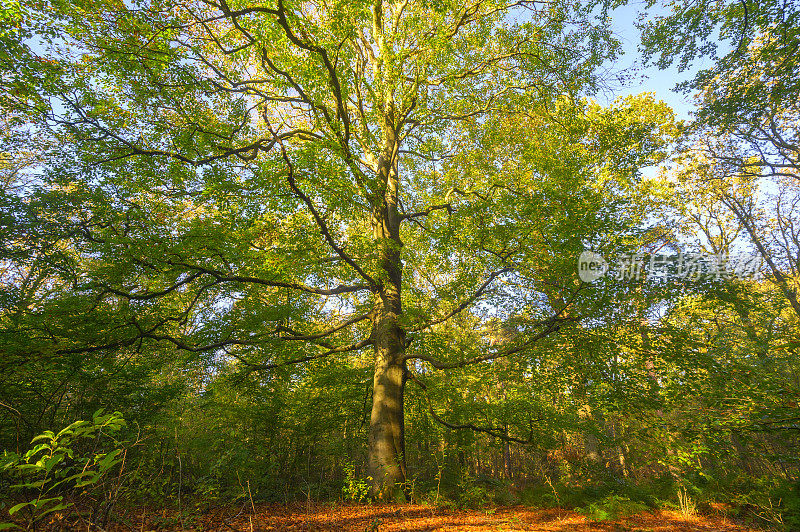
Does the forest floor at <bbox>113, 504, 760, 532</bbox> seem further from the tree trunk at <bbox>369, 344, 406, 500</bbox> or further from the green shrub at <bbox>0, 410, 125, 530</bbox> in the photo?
the green shrub at <bbox>0, 410, 125, 530</bbox>

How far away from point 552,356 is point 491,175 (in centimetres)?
586

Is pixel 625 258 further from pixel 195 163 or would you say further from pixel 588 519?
pixel 195 163

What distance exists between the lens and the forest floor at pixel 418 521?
16.6 feet

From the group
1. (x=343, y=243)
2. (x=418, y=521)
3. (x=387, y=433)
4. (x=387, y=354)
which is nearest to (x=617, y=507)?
(x=418, y=521)

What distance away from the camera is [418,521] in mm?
5730

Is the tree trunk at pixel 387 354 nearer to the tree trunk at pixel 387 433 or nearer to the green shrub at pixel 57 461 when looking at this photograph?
the tree trunk at pixel 387 433

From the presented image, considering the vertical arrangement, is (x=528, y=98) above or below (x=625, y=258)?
above

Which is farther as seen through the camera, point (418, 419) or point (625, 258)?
point (418, 419)

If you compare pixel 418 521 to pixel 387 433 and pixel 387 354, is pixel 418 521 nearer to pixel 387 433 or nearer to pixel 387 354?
pixel 387 433

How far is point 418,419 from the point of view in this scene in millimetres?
12227

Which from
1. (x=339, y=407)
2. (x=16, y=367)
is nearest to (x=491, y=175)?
(x=339, y=407)

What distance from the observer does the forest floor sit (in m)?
5.07

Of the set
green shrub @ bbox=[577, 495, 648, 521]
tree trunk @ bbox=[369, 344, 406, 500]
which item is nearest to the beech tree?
tree trunk @ bbox=[369, 344, 406, 500]

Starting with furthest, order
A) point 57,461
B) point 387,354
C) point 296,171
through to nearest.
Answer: point 387,354 → point 296,171 → point 57,461
